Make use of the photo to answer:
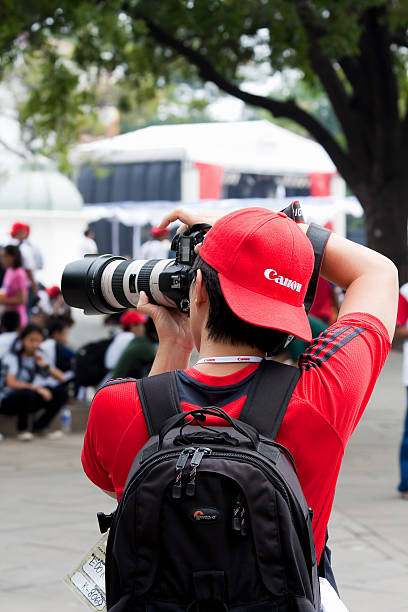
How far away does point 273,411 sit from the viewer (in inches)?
69.6

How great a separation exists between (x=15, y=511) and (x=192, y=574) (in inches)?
174

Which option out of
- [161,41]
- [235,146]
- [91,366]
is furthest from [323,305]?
[235,146]

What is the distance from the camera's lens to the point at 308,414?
178cm

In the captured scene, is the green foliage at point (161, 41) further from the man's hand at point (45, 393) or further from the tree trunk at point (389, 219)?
the man's hand at point (45, 393)

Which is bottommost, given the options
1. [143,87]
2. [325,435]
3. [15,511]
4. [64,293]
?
[15,511]

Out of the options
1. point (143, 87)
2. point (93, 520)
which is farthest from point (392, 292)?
point (143, 87)

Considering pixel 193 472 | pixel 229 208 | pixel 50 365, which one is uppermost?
pixel 193 472

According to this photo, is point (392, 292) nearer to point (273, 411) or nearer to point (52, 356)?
point (273, 411)

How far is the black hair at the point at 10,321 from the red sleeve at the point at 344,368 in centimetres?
734

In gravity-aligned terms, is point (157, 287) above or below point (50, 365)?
above

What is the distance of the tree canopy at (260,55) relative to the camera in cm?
927

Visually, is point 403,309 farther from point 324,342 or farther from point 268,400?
point 268,400

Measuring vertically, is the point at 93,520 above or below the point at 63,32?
below

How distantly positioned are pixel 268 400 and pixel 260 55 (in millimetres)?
11299
